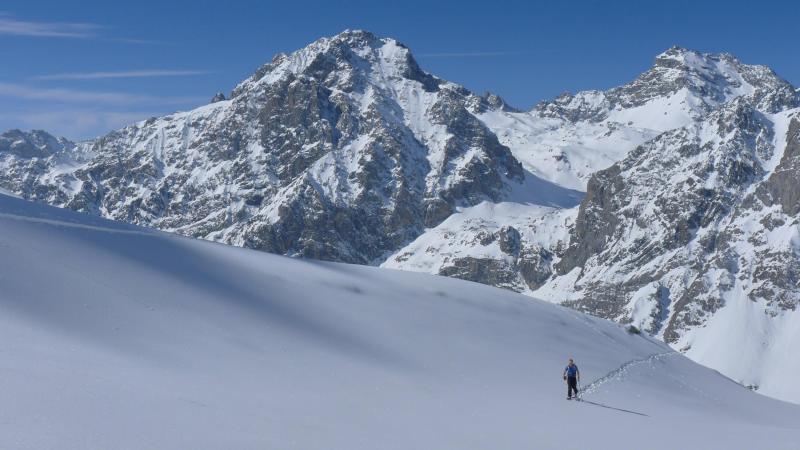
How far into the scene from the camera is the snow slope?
54.9 feet

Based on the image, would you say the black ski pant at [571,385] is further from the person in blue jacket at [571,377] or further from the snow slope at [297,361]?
the snow slope at [297,361]

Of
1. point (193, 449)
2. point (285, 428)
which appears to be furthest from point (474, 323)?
point (193, 449)

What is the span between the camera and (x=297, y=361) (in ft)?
85.1

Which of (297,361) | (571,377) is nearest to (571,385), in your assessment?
(571,377)

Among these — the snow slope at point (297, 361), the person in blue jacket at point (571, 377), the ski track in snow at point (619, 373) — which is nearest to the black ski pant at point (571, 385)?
Answer: the person in blue jacket at point (571, 377)

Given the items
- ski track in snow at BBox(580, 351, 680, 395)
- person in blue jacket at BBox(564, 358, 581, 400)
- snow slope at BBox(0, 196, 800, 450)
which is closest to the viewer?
snow slope at BBox(0, 196, 800, 450)

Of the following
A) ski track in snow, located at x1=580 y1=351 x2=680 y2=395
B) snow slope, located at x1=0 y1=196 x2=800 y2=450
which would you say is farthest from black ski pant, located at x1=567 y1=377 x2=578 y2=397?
ski track in snow, located at x1=580 y1=351 x2=680 y2=395

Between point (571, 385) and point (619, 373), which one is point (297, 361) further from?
point (619, 373)

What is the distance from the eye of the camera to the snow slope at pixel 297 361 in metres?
16.7

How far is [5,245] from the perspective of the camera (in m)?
28.7

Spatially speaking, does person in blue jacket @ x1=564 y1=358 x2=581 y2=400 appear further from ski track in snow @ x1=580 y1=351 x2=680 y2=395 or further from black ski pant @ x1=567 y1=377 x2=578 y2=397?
ski track in snow @ x1=580 y1=351 x2=680 y2=395

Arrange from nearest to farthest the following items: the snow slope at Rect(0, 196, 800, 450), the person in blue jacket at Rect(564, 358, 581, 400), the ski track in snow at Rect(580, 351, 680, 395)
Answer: the snow slope at Rect(0, 196, 800, 450) < the person in blue jacket at Rect(564, 358, 581, 400) < the ski track in snow at Rect(580, 351, 680, 395)

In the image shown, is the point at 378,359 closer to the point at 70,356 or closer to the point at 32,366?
the point at 70,356

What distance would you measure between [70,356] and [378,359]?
10.7m
